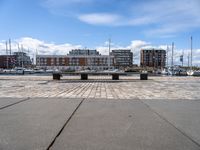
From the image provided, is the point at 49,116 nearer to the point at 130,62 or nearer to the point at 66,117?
the point at 66,117

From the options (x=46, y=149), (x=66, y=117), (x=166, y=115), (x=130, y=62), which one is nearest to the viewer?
(x=46, y=149)

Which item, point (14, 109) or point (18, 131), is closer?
point (18, 131)

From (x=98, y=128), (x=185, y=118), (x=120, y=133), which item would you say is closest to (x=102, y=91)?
(x=185, y=118)

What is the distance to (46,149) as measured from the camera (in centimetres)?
423

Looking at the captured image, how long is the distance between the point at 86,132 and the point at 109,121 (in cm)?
123

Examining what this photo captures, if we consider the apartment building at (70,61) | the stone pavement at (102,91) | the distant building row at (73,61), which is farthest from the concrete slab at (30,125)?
the apartment building at (70,61)

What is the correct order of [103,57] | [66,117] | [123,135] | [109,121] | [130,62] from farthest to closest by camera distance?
[130,62], [103,57], [66,117], [109,121], [123,135]

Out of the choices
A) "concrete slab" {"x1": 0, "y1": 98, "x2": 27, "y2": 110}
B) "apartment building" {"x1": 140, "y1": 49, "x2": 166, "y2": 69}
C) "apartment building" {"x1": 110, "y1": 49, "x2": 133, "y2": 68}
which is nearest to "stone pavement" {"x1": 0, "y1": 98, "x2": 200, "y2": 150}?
"concrete slab" {"x1": 0, "y1": 98, "x2": 27, "y2": 110}

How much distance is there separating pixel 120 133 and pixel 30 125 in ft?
8.13

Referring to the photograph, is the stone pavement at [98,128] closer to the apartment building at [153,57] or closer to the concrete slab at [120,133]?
the concrete slab at [120,133]

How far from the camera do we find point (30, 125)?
589 cm

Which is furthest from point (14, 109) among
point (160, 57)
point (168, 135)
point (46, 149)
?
point (160, 57)

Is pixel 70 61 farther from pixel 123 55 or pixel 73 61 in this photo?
pixel 123 55

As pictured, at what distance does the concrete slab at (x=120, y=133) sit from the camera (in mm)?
4469
